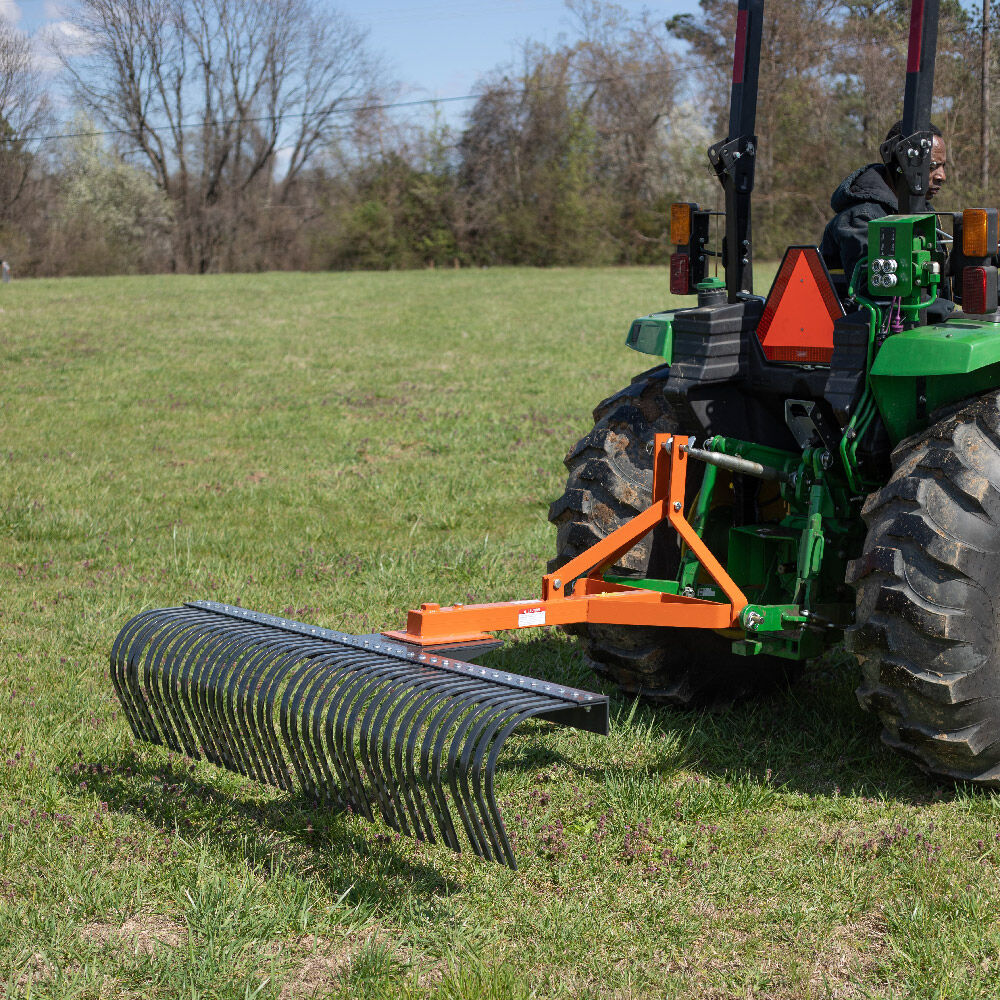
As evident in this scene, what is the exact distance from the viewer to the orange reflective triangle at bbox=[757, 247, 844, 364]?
13.1 ft

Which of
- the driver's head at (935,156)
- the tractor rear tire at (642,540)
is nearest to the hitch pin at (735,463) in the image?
the tractor rear tire at (642,540)

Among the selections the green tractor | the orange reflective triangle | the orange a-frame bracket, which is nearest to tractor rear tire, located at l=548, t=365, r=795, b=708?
the green tractor

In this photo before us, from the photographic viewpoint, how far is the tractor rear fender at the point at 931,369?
3598 mm

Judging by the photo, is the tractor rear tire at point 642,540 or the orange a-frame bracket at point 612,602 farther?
the tractor rear tire at point 642,540

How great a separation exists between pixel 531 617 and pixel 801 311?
1374 millimetres

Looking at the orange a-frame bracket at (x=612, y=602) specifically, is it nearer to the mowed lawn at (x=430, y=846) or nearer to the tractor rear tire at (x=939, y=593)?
the tractor rear tire at (x=939, y=593)

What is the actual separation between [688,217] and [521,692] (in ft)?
6.44

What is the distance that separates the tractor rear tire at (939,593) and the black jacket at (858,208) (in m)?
0.84

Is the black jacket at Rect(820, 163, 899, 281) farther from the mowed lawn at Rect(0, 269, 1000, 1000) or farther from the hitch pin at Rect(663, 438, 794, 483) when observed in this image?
the mowed lawn at Rect(0, 269, 1000, 1000)

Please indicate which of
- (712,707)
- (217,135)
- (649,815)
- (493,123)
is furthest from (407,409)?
(217,135)

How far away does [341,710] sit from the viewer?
11.5 ft

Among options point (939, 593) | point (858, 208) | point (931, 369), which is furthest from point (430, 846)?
point (858, 208)

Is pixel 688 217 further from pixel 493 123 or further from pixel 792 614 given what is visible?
pixel 493 123

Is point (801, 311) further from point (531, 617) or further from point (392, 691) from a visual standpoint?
point (392, 691)
